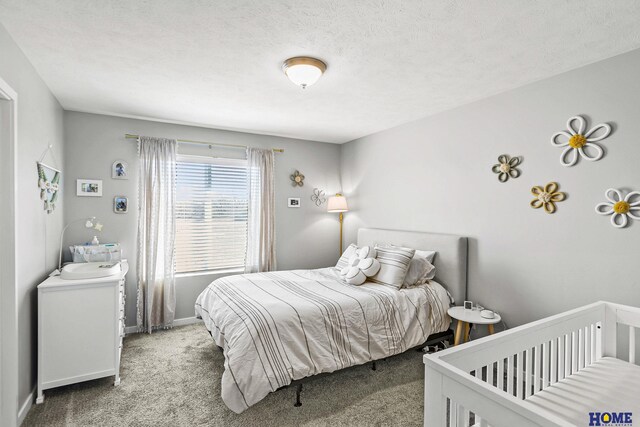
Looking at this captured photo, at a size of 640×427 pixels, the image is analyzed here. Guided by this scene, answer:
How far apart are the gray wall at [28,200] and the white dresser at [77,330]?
109mm

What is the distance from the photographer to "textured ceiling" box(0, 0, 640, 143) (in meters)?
1.79

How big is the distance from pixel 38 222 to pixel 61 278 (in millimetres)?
496

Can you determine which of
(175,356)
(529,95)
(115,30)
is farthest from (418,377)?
(115,30)

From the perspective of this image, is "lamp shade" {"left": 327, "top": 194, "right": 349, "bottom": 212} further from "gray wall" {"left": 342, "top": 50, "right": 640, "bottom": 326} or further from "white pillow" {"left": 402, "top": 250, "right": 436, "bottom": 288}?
"white pillow" {"left": 402, "top": 250, "right": 436, "bottom": 288}

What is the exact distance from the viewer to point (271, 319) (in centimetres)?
244

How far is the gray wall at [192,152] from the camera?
11.9 ft

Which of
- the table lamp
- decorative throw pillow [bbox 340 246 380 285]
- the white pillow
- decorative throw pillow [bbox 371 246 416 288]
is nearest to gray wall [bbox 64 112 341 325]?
the table lamp

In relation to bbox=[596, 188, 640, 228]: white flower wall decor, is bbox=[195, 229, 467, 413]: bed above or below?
below

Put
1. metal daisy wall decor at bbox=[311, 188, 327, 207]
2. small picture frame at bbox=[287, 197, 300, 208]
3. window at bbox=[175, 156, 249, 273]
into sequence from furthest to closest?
metal daisy wall decor at bbox=[311, 188, 327, 207] < small picture frame at bbox=[287, 197, 300, 208] < window at bbox=[175, 156, 249, 273]

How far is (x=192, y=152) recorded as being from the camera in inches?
166

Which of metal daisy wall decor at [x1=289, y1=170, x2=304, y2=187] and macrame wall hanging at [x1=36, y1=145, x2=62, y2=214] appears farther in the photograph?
metal daisy wall decor at [x1=289, y1=170, x2=304, y2=187]

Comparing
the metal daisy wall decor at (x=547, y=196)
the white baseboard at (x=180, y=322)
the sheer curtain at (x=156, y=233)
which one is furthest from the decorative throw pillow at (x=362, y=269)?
the sheer curtain at (x=156, y=233)

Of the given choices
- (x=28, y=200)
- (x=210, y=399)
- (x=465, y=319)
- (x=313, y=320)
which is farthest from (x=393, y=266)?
(x=28, y=200)

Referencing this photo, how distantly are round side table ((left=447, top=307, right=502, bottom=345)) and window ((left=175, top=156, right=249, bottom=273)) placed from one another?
2.87m
